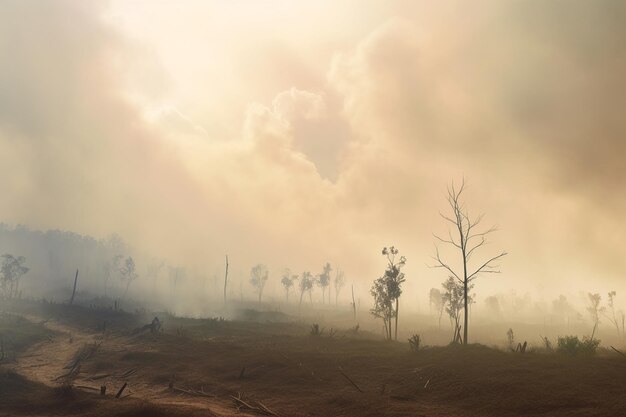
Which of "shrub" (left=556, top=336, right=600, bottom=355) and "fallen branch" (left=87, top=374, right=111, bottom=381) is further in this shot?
"fallen branch" (left=87, top=374, right=111, bottom=381)

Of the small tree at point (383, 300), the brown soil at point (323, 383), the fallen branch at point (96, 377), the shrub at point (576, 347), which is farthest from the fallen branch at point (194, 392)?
the small tree at point (383, 300)

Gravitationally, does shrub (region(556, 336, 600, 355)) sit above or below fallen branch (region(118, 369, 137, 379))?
above

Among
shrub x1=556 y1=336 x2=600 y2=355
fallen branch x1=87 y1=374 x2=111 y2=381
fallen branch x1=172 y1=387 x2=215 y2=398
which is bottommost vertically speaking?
fallen branch x1=87 y1=374 x2=111 y2=381

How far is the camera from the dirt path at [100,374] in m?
22.4

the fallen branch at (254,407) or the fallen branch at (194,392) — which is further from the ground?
the fallen branch at (254,407)

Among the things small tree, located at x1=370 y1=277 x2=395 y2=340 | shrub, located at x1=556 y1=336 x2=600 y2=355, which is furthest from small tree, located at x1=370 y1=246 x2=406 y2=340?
shrub, located at x1=556 y1=336 x2=600 y2=355

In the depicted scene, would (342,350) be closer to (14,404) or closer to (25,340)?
(14,404)

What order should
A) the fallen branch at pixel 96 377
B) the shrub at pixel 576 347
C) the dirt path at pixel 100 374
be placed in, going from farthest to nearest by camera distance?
the fallen branch at pixel 96 377 → the shrub at pixel 576 347 → the dirt path at pixel 100 374

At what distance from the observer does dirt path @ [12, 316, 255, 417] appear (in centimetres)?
2244

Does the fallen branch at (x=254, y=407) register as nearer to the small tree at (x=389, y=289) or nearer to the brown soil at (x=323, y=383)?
the brown soil at (x=323, y=383)

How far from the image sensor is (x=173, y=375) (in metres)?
28.0

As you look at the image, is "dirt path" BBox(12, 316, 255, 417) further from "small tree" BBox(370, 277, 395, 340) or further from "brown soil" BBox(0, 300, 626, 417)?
"small tree" BBox(370, 277, 395, 340)

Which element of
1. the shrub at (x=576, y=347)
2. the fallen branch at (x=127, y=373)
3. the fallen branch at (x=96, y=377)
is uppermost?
the shrub at (x=576, y=347)

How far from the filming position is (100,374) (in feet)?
102
